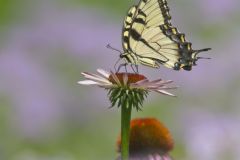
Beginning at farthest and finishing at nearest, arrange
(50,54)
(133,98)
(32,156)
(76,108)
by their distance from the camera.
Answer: (50,54)
(76,108)
(32,156)
(133,98)

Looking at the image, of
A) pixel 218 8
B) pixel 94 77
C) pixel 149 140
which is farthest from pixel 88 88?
pixel 94 77

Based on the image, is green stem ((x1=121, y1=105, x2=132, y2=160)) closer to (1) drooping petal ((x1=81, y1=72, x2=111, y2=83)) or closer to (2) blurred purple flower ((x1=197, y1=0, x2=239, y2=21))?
(1) drooping petal ((x1=81, y1=72, x2=111, y2=83))

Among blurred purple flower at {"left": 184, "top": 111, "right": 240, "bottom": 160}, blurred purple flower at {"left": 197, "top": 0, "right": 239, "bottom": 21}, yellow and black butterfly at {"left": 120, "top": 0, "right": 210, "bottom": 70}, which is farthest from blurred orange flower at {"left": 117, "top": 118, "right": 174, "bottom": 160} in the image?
blurred purple flower at {"left": 197, "top": 0, "right": 239, "bottom": 21}

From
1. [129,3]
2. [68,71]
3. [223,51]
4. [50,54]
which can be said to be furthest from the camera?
[129,3]

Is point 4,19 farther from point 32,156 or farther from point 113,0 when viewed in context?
point 32,156

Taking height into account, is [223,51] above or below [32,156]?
above

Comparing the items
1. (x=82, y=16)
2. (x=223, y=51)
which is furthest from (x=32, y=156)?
(x=82, y=16)
